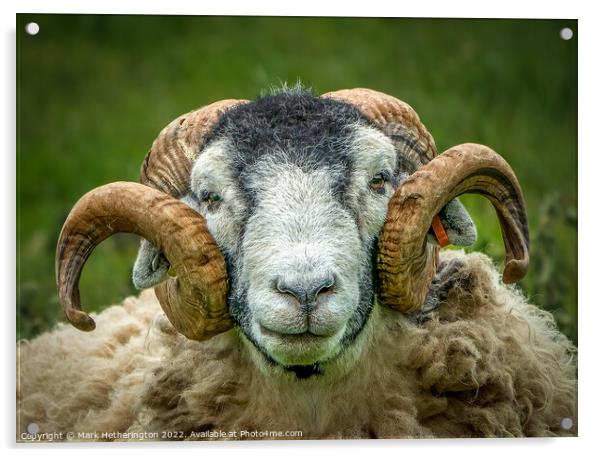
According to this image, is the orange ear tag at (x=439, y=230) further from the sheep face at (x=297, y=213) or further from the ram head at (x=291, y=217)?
the sheep face at (x=297, y=213)

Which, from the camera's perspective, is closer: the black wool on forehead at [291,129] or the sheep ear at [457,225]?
the black wool on forehead at [291,129]

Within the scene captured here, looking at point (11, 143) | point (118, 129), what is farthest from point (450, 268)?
point (118, 129)

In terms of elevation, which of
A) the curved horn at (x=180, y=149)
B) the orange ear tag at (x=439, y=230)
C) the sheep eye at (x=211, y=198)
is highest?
the curved horn at (x=180, y=149)

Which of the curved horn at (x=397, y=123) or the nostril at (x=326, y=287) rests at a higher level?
the curved horn at (x=397, y=123)

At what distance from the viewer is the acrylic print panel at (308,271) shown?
3.97m

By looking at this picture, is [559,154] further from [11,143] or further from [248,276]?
[11,143]

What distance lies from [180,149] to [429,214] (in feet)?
3.76

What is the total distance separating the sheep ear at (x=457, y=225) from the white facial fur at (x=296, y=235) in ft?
0.99

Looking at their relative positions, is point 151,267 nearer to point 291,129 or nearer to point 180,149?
point 180,149

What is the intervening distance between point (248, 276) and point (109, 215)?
0.69 m

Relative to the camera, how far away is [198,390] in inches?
177

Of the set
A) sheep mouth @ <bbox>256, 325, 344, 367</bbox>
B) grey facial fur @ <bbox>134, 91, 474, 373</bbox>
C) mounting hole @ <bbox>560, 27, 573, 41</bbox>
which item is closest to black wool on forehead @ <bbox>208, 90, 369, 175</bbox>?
grey facial fur @ <bbox>134, 91, 474, 373</bbox>

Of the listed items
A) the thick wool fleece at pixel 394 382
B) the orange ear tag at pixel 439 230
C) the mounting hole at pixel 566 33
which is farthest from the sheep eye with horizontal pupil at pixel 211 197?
the mounting hole at pixel 566 33

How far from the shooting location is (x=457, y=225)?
4281 mm
